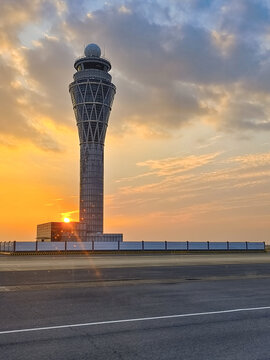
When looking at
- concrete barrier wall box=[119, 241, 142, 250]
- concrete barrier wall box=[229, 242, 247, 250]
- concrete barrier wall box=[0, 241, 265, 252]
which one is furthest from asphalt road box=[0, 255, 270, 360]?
concrete barrier wall box=[229, 242, 247, 250]

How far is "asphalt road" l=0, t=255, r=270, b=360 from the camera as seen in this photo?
24.2 ft

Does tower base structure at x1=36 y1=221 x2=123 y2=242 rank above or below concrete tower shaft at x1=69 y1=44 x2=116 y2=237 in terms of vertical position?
below

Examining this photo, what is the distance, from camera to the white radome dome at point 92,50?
6457 inches

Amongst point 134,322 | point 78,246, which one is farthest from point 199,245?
point 134,322

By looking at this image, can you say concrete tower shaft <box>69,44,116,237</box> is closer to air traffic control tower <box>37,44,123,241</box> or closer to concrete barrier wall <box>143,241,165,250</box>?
air traffic control tower <box>37,44,123,241</box>

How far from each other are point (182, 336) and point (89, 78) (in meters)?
161

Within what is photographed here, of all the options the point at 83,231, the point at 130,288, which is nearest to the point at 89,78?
the point at 83,231

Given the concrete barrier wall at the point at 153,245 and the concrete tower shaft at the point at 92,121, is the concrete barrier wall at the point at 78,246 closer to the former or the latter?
the concrete barrier wall at the point at 153,245

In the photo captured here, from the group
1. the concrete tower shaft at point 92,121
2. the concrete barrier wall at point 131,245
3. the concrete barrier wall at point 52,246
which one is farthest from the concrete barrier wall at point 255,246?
the concrete tower shaft at point 92,121

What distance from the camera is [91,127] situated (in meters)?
163

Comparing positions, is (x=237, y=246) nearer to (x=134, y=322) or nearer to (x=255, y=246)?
(x=255, y=246)

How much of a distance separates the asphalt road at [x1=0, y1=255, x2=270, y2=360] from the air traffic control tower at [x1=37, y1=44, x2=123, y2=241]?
14798cm

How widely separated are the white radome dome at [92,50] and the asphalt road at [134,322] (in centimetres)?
15699

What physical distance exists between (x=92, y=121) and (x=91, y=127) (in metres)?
2.41
